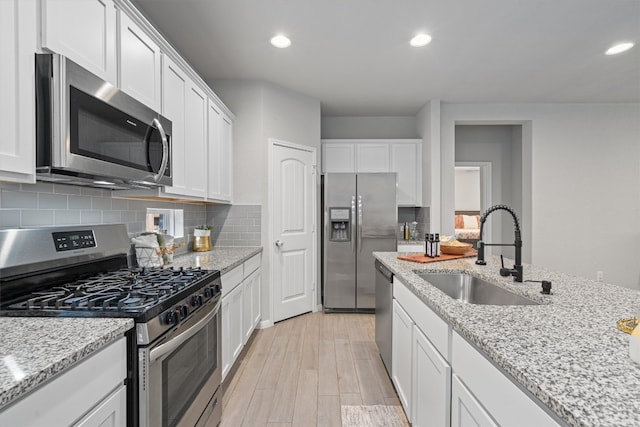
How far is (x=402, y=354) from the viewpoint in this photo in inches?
79.4

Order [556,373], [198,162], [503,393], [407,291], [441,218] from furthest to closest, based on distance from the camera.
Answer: [441,218]
[198,162]
[407,291]
[503,393]
[556,373]

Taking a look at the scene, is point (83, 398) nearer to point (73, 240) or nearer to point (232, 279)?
point (73, 240)

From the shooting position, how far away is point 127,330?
1.12 metres

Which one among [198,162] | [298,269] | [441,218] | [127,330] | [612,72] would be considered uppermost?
[612,72]

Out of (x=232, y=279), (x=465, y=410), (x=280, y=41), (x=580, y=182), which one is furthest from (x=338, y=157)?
(x=465, y=410)

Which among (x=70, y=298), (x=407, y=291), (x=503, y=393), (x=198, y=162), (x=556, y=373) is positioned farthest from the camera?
(x=198, y=162)

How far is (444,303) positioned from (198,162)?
2088 millimetres

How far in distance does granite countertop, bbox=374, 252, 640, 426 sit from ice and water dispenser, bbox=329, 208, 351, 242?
2566 millimetres

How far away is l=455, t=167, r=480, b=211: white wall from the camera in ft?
26.0

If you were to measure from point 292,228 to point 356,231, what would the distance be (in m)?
0.82

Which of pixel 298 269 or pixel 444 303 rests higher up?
pixel 444 303

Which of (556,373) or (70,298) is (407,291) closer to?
(556,373)

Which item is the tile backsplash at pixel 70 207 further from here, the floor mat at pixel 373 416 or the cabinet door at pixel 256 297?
the floor mat at pixel 373 416

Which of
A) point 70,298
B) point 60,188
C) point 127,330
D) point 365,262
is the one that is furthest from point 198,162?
point 365,262
